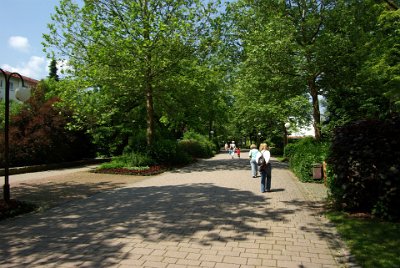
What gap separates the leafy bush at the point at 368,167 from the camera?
7379 mm

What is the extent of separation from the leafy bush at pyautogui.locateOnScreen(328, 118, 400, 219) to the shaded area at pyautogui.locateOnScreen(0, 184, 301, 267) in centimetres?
143

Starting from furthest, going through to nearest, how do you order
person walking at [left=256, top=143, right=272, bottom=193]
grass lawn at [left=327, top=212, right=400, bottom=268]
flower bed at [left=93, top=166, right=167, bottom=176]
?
flower bed at [left=93, top=166, right=167, bottom=176] → person walking at [left=256, top=143, right=272, bottom=193] → grass lawn at [left=327, top=212, right=400, bottom=268]

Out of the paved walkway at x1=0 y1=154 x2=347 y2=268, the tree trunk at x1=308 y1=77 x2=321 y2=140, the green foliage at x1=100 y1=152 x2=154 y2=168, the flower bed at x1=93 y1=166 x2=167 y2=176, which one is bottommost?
the paved walkway at x1=0 y1=154 x2=347 y2=268

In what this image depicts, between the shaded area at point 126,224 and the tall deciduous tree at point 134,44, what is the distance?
984 centimetres

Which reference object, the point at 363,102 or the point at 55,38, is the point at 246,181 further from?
the point at 55,38

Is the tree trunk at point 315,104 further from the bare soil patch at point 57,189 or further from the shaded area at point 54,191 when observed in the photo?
the shaded area at point 54,191

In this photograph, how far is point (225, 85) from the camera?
2558 cm

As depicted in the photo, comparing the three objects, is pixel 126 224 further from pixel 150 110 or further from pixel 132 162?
pixel 150 110

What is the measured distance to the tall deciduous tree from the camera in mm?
18734

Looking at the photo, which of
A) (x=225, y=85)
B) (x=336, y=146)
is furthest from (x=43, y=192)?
(x=225, y=85)

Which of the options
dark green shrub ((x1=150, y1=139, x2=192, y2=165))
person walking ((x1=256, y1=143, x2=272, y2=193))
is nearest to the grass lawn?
person walking ((x1=256, y1=143, x2=272, y2=193))

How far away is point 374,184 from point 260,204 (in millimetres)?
2895

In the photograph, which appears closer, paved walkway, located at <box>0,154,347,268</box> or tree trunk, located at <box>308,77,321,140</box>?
paved walkway, located at <box>0,154,347,268</box>

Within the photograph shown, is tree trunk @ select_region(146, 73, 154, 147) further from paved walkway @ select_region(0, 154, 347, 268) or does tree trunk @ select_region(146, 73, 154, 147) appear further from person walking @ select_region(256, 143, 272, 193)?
paved walkway @ select_region(0, 154, 347, 268)
